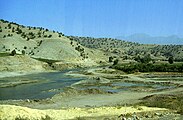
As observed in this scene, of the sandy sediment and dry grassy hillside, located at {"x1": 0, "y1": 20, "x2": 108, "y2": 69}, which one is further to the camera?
dry grassy hillside, located at {"x1": 0, "y1": 20, "x2": 108, "y2": 69}

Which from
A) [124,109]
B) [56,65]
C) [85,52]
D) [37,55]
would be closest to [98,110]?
[124,109]

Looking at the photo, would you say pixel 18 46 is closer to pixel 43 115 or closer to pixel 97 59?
pixel 97 59

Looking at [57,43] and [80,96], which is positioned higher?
[57,43]

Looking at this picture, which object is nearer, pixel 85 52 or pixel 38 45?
pixel 38 45

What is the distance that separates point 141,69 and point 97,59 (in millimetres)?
79045

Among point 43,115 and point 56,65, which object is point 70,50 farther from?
point 43,115

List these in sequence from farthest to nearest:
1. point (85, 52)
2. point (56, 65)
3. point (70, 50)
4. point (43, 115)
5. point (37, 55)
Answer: point (85, 52) → point (70, 50) → point (37, 55) → point (56, 65) → point (43, 115)

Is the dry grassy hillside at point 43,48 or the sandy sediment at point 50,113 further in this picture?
the dry grassy hillside at point 43,48

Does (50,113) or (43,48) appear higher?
(43,48)

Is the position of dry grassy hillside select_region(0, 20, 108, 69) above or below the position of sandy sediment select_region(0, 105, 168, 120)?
above

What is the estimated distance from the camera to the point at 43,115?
31.0 meters

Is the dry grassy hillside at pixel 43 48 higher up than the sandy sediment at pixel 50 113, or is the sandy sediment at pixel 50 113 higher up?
the dry grassy hillside at pixel 43 48

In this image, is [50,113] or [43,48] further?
[43,48]

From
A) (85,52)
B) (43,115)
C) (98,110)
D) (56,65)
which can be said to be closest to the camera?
(43,115)
